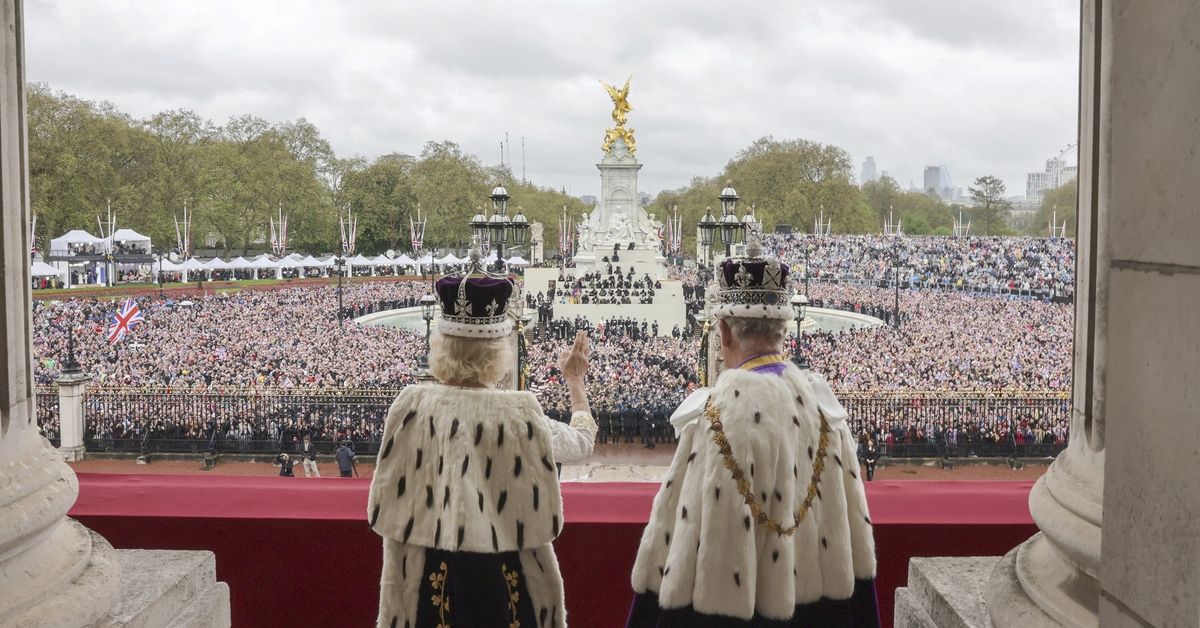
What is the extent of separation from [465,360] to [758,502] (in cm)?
97

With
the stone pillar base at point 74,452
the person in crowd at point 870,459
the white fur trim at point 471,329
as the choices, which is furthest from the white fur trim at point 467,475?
the stone pillar base at point 74,452

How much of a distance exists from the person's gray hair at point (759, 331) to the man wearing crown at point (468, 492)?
2.15ft

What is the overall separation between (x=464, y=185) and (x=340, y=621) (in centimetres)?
6874

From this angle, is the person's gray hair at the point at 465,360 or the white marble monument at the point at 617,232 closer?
the person's gray hair at the point at 465,360

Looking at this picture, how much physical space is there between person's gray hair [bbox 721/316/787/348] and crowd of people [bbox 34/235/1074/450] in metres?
13.2

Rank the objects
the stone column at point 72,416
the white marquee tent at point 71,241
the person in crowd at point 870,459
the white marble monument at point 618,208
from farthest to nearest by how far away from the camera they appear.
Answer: the white marble monument at point 618,208, the white marquee tent at point 71,241, the stone column at point 72,416, the person in crowd at point 870,459

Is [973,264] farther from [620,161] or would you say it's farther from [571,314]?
[571,314]

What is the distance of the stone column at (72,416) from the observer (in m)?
15.5

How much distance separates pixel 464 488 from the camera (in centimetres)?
268

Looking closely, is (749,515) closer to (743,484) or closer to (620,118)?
(743,484)

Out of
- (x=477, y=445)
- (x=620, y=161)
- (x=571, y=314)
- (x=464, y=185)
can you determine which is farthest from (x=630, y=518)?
(x=464, y=185)

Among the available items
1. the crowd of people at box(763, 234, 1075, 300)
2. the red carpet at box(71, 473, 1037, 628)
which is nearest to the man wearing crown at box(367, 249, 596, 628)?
the red carpet at box(71, 473, 1037, 628)

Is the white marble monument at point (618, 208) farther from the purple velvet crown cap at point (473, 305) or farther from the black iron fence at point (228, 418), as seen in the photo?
the purple velvet crown cap at point (473, 305)

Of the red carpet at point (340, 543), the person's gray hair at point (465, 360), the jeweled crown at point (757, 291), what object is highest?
the jeweled crown at point (757, 291)
